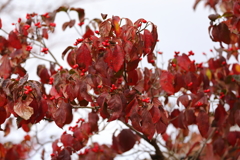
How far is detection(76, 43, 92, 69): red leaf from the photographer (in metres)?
1.55

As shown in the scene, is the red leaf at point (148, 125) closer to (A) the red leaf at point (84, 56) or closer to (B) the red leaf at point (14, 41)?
(A) the red leaf at point (84, 56)

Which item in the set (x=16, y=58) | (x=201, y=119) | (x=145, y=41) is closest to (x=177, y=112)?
(x=201, y=119)

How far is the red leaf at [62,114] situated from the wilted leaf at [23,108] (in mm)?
202

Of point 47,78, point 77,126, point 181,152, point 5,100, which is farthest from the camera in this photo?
point 181,152

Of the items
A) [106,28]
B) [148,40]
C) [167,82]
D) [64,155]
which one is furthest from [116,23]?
[64,155]

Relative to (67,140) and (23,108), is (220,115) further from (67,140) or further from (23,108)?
(23,108)

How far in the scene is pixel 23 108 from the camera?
1.35m

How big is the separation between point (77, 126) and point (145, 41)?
0.89m

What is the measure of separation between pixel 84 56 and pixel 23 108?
38 centimetres

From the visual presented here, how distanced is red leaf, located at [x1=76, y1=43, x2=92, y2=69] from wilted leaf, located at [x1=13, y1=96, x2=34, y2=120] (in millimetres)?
314

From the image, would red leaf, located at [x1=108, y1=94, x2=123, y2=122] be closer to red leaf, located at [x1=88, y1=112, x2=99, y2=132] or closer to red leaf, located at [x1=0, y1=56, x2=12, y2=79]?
red leaf, located at [x1=88, y1=112, x2=99, y2=132]

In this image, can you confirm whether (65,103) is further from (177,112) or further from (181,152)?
(181,152)

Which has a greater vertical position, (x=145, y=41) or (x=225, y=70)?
(x=145, y=41)

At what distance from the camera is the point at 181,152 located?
3316 millimetres
